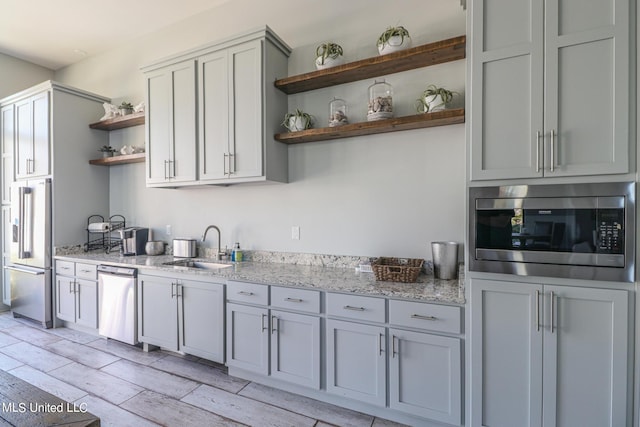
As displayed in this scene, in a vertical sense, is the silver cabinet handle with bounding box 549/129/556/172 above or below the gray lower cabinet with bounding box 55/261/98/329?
above

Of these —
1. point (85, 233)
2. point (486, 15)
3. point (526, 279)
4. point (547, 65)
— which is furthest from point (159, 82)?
point (526, 279)

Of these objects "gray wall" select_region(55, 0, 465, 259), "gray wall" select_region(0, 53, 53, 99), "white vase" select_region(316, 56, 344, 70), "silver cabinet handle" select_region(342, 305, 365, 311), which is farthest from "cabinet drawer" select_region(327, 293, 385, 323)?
"gray wall" select_region(0, 53, 53, 99)

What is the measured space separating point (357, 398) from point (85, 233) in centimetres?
380

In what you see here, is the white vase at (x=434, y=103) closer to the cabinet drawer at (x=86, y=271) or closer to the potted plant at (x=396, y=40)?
the potted plant at (x=396, y=40)

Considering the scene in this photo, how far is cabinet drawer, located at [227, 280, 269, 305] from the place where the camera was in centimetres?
230

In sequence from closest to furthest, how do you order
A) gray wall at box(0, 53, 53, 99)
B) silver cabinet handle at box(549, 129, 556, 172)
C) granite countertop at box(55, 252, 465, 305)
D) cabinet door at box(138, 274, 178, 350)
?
silver cabinet handle at box(549, 129, 556, 172) < granite countertop at box(55, 252, 465, 305) < cabinet door at box(138, 274, 178, 350) < gray wall at box(0, 53, 53, 99)

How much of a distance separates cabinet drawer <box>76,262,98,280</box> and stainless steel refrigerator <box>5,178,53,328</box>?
0.54 metres

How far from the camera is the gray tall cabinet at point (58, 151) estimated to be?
3.63 m

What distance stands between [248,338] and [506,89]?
7.59ft

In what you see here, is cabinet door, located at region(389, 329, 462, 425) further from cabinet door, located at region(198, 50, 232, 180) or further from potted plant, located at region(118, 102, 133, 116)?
potted plant, located at region(118, 102, 133, 116)

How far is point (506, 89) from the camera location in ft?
5.50

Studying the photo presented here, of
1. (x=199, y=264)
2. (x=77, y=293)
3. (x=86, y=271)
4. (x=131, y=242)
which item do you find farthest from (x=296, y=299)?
(x=77, y=293)

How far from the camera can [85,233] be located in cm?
392

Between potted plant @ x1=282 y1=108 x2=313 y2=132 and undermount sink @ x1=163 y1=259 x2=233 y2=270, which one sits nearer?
potted plant @ x1=282 y1=108 x2=313 y2=132
